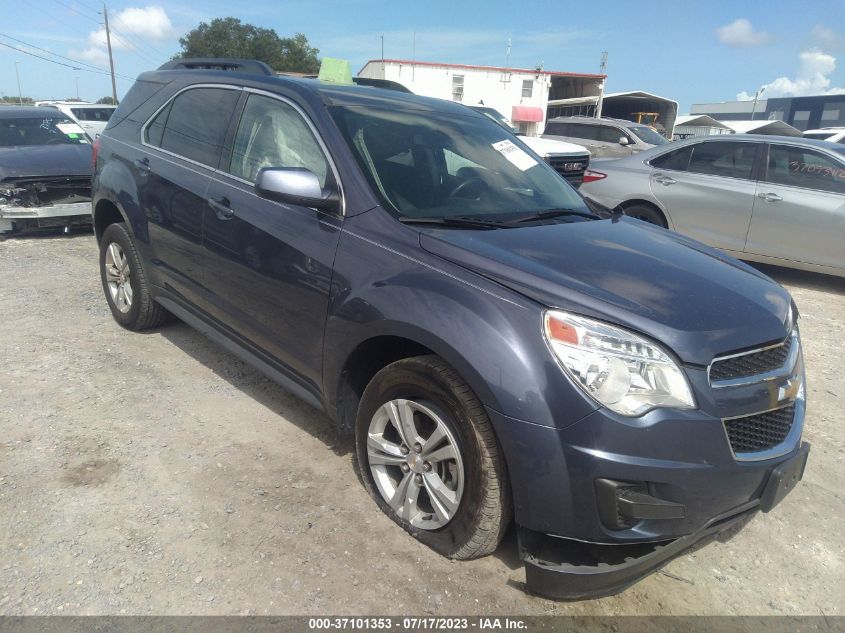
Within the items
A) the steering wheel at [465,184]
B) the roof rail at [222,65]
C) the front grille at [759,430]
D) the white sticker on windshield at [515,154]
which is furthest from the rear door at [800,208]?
the roof rail at [222,65]

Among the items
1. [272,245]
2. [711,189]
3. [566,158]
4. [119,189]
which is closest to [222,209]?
[272,245]

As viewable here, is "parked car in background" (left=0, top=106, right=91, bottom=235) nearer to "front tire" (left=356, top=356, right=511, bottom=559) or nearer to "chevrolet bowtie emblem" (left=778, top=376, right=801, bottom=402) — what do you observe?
"front tire" (left=356, top=356, right=511, bottom=559)

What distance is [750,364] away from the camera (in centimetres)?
222

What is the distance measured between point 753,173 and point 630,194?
1295 mm

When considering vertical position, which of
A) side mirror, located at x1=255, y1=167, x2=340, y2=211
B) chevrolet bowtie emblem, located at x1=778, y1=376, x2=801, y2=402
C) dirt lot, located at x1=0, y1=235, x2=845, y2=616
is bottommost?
dirt lot, located at x1=0, y1=235, x2=845, y2=616

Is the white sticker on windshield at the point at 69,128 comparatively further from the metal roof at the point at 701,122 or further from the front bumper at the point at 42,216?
the metal roof at the point at 701,122

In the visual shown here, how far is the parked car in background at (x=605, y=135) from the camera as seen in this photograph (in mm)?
12664

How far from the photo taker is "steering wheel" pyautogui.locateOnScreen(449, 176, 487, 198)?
9.83ft

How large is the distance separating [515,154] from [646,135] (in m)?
11.1

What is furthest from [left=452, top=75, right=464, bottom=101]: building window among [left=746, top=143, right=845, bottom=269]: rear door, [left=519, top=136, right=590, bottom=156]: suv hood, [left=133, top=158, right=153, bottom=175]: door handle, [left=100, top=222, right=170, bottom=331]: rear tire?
[left=133, top=158, right=153, bottom=175]: door handle

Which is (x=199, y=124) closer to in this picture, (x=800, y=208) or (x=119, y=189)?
(x=119, y=189)

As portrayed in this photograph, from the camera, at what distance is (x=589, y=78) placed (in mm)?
38094

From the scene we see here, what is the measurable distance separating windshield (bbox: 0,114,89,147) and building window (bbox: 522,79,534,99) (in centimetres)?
3236

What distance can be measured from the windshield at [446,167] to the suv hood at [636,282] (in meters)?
0.28
